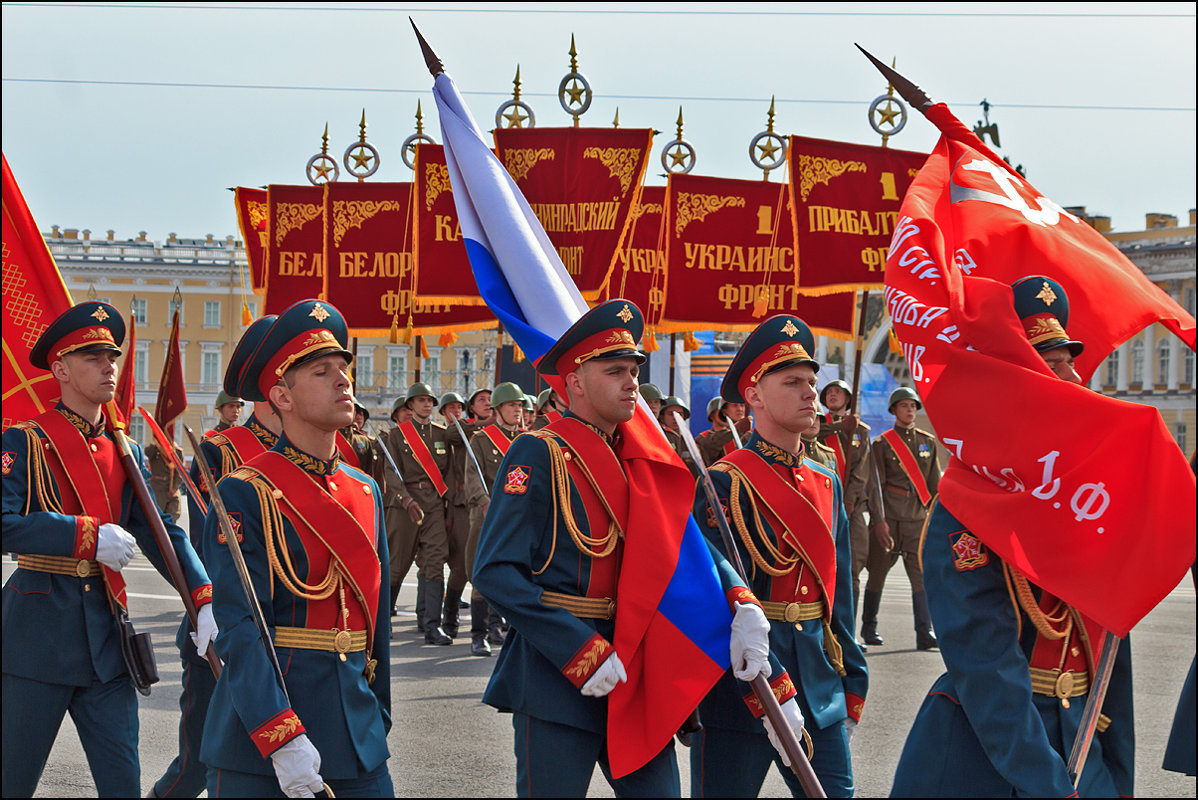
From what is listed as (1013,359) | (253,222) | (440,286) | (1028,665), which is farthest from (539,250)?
(253,222)

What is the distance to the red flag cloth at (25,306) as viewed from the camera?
5895 mm

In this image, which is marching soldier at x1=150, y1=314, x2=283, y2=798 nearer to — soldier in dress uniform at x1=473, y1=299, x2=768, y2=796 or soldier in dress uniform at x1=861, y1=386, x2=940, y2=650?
soldier in dress uniform at x1=473, y1=299, x2=768, y2=796

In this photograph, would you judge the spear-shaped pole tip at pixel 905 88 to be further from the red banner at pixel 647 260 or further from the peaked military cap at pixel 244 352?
the red banner at pixel 647 260

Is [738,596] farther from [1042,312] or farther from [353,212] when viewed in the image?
[353,212]

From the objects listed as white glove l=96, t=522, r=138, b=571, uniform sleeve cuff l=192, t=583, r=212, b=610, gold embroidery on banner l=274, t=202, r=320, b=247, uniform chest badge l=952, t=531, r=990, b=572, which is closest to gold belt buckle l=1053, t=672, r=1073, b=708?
uniform chest badge l=952, t=531, r=990, b=572

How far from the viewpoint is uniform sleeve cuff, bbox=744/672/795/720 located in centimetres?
442

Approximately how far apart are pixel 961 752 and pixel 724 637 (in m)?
0.91

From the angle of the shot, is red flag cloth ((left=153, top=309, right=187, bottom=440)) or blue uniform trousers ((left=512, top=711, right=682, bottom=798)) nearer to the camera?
blue uniform trousers ((left=512, top=711, right=682, bottom=798))

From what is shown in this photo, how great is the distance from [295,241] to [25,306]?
1012 centimetres

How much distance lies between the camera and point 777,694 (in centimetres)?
447

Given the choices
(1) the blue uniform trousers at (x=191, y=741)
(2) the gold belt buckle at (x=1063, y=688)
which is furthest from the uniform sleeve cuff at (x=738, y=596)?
(1) the blue uniform trousers at (x=191, y=741)

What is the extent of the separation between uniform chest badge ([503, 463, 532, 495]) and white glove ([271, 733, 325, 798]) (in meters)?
0.97

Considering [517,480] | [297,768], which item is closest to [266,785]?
[297,768]

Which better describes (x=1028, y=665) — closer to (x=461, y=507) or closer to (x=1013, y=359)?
(x=1013, y=359)
